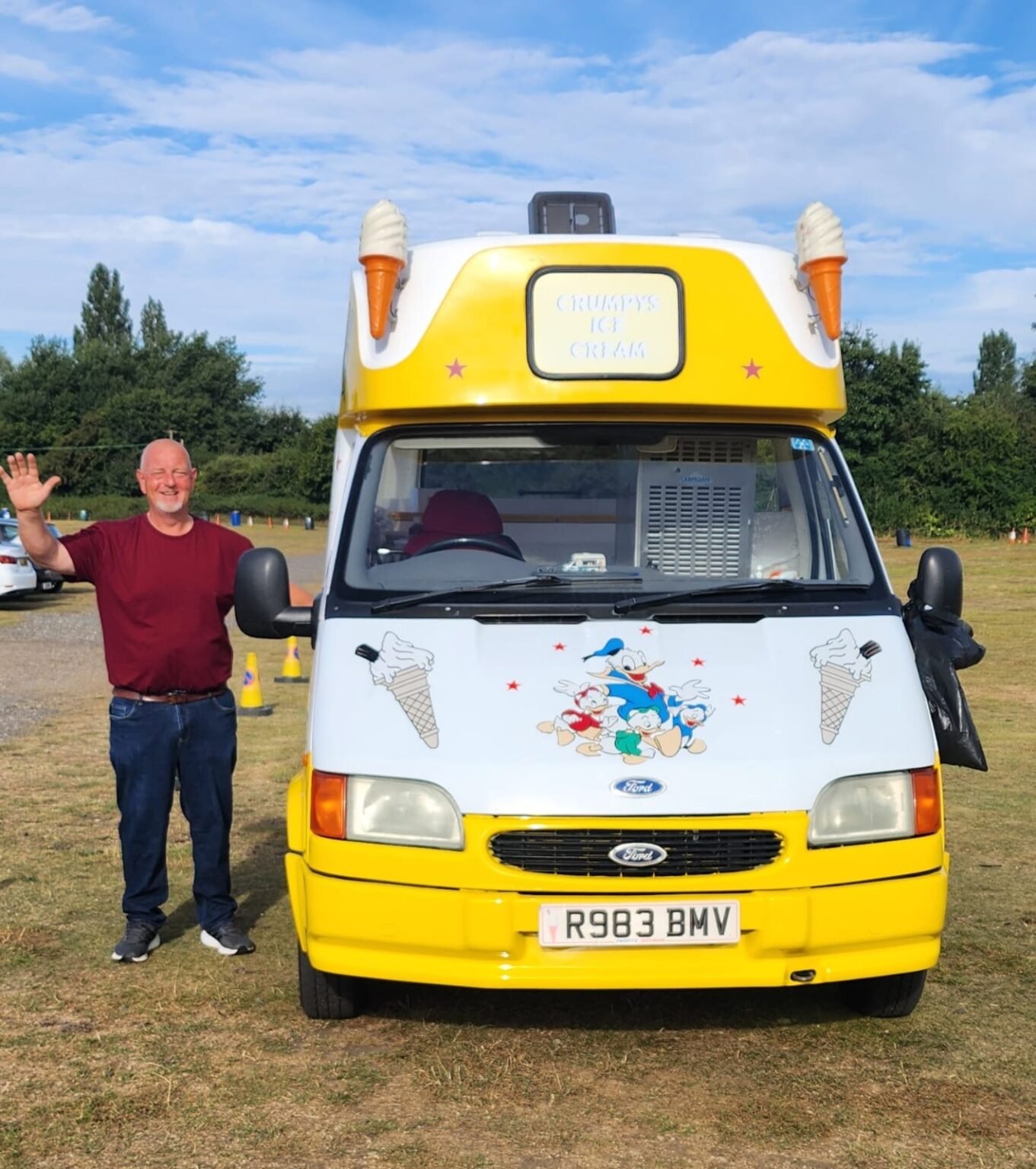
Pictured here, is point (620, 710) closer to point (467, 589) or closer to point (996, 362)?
point (467, 589)

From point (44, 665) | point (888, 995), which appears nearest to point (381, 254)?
point (888, 995)

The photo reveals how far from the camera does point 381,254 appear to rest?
554 cm

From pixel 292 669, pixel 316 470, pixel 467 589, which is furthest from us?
pixel 316 470

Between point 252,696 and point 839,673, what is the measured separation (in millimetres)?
9159

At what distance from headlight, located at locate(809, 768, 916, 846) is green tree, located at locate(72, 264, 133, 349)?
11515 cm

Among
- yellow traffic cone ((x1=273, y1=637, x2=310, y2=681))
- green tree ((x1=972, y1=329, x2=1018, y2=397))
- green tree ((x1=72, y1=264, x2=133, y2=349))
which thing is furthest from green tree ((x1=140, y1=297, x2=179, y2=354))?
yellow traffic cone ((x1=273, y1=637, x2=310, y2=681))

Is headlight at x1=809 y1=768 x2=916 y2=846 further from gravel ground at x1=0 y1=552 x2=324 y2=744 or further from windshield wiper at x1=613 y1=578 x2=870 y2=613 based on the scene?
gravel ground at x1=0 y1=552 x2=324 y2=744

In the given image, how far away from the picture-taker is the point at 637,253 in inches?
222

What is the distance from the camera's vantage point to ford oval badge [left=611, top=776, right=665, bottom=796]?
4.55m

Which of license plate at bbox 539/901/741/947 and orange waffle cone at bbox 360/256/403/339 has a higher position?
orange waffle cone at bbox 360/256/403/339

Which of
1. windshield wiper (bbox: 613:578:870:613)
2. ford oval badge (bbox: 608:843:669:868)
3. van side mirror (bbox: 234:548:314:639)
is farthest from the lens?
van side mirror (bbox: 234:548:314:639)

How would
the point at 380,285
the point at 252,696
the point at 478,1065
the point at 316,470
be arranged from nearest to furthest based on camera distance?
the point at 478,1065 → the point at 380,285 → the point at 252,696 → the point at 316,470

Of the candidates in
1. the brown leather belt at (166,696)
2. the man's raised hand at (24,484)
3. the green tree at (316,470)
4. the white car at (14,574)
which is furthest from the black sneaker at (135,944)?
the green tree at (316,470)

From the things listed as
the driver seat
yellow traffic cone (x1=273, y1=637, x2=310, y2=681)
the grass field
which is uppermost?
the driver seat
